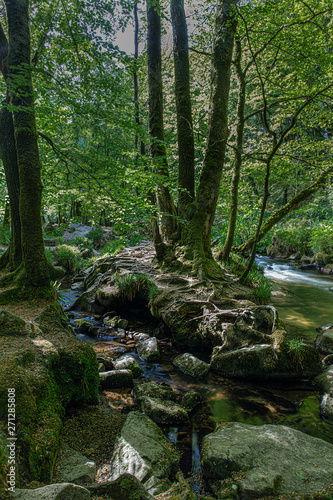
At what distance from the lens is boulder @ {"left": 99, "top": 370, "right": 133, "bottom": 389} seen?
3.54 meters

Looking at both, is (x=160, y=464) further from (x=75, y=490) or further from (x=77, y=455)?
(x=75, y=490)

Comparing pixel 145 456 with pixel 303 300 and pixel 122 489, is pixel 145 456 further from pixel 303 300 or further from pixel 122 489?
pixel 303 300

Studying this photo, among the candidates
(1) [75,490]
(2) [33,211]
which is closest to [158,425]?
Answer: (1) [75,490]

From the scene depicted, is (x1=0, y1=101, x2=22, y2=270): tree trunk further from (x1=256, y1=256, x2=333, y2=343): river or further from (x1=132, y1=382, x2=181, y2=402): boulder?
(x1=256, y1=256, x2=333, y2=343): river

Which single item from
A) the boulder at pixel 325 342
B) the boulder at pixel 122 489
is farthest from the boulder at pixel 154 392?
the boulder at pixel 325 342

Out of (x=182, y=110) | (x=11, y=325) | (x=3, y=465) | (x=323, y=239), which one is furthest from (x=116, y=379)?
(x=323, y=239)

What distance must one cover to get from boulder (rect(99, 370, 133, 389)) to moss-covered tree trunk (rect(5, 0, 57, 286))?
1725mm

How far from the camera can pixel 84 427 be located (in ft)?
8.40

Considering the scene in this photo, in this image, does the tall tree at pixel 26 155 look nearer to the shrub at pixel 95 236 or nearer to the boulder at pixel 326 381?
the boulder at pixel 326 381

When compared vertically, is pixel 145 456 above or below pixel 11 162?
below

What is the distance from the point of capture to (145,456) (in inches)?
86.1

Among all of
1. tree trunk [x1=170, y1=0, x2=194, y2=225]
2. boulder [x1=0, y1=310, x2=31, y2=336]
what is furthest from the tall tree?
tree trunk [x1=170, y1=0, x2=194, y2=225]

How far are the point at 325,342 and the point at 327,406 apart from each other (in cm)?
192

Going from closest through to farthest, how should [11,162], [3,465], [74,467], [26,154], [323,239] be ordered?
[3,465]
[74,467]
[26,154]
[11,162]
[323,239]
